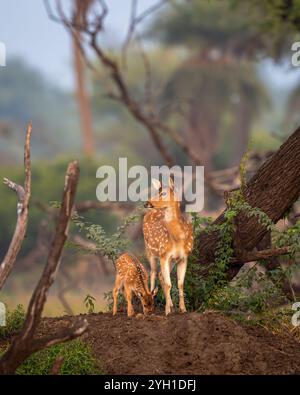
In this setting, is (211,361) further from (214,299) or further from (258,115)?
(258,115)

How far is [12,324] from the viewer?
302 inches

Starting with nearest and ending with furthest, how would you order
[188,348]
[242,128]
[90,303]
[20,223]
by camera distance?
[188,348]
[20,223]
[90,303]
[242,128]

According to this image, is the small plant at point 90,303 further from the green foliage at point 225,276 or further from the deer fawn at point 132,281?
the green foliage at point 225,276

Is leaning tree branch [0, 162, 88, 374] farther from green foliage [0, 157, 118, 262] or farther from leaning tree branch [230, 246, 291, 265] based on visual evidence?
green foliage [0, 157, 118, 262]

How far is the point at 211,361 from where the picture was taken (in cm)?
629

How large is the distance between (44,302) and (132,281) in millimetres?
1495

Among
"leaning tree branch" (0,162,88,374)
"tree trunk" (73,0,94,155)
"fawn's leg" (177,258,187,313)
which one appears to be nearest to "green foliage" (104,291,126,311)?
"fawn's leg" (177,258,187,313)

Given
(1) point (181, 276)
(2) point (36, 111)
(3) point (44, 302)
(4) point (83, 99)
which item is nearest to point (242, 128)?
(4) point (83, 99)

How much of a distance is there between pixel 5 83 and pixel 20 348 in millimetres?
64507

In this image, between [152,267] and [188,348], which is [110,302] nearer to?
[152,267]

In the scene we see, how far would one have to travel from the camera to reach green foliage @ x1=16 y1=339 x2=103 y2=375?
6395 millimetres

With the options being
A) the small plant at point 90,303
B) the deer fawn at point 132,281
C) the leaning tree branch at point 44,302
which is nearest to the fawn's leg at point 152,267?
the deer fawn at point 132,281

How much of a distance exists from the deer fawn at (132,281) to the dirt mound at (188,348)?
368 millimetres

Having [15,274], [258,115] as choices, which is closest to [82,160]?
[15,274]
